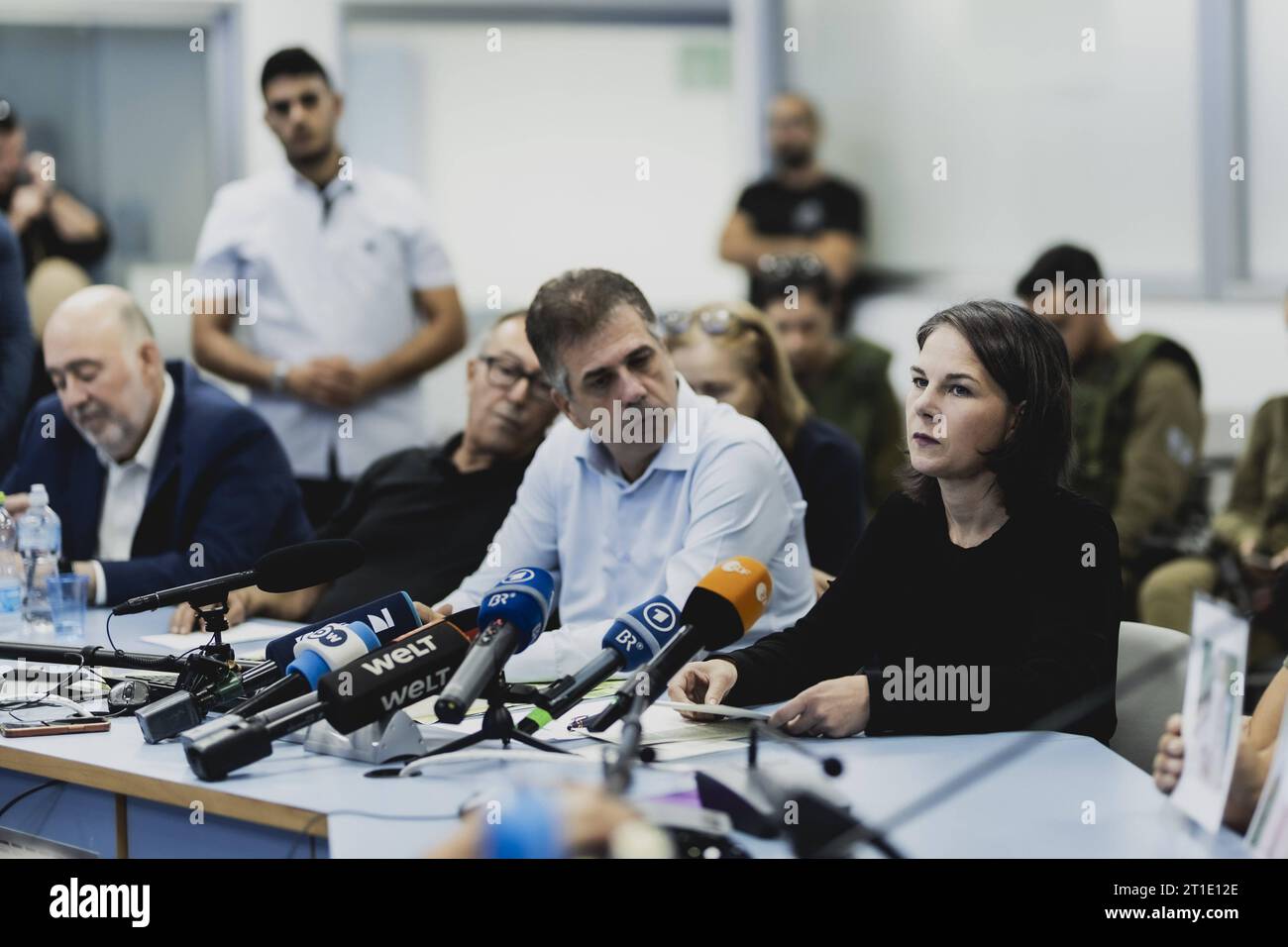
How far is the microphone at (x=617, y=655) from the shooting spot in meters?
1.98

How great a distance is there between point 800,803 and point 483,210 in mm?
6117

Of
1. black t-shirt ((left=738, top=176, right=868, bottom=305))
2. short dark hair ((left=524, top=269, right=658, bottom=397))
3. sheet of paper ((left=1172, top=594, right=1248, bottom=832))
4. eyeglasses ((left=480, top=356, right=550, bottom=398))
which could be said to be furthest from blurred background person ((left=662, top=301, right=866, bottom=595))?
black t-shirt ((left=738, top=176, right=868, bottom=305))

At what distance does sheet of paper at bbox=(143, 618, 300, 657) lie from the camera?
2920 mm

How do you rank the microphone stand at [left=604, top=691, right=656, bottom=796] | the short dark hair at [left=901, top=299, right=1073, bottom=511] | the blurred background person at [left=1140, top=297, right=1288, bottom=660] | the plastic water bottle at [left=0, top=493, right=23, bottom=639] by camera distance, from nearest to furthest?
the microphone stand at [left=604, top=691, right=656, bottom=796], the short dark hair at [left=901, top=299, right=1073, bottom=511], the plastic water bottle at [left=0, top=493, right=23, bottom=639], the blurred background person at [left=1140, top=297, right=1288, bottom=660]

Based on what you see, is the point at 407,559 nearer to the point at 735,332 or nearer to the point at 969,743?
the point at 735,332

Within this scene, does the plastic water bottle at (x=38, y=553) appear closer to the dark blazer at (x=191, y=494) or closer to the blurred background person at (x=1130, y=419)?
the dark blazer at (x=191, y=494)

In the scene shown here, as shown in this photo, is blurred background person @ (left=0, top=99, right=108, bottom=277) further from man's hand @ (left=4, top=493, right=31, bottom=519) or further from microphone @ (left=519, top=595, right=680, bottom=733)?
microphone @ (left=519, top=595, right=680, bottom=733)

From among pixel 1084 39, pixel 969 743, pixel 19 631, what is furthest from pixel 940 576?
pixel 1084 39

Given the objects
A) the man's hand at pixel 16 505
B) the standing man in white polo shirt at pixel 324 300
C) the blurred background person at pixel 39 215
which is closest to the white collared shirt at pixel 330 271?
the standing man in white polo shirt at pixel 324 300

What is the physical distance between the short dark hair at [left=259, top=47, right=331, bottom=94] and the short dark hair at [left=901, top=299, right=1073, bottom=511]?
2780 millimetres

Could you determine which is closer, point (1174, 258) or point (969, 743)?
point (969, 743)

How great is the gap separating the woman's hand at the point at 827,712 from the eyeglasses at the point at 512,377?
145 cm

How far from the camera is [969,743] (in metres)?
2.12
